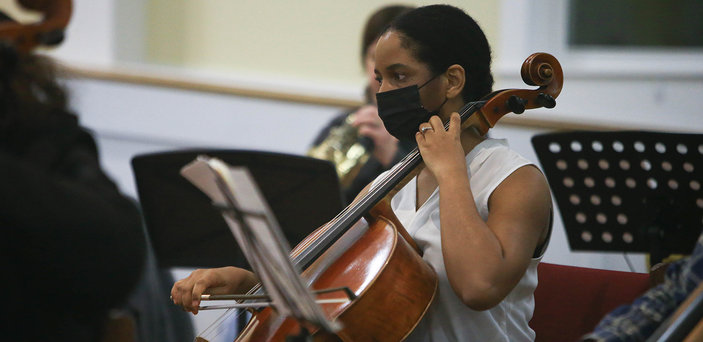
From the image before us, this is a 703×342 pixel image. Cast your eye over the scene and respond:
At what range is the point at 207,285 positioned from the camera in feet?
4.73

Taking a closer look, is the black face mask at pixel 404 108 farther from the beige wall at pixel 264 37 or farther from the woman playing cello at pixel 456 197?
the beige wall at pixel 264 37

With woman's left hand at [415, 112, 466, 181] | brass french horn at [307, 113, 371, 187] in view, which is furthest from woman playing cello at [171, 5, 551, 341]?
brass french horn at [307, 113, 371, 187]

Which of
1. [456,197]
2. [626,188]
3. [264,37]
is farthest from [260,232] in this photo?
[264,37]

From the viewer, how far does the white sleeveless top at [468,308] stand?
143 cm

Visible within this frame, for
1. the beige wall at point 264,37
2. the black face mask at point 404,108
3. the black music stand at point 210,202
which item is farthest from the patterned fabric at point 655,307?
the beige wall at point 264,37

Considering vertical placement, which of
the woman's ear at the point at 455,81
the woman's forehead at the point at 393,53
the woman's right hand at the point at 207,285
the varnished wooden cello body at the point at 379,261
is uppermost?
the woman's forehead at the point at 393,53

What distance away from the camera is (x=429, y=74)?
1.52 m

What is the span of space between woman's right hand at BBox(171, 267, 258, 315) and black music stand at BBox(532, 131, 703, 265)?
743mm

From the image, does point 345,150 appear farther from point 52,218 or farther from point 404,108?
point 52,218

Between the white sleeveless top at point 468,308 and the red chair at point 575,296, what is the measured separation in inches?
5.7

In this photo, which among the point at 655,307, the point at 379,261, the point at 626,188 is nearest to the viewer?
the point at 655,307

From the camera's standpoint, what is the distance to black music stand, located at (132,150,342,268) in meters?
2.06

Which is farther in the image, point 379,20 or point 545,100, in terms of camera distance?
point 379,20

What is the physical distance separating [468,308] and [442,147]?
284 mm
